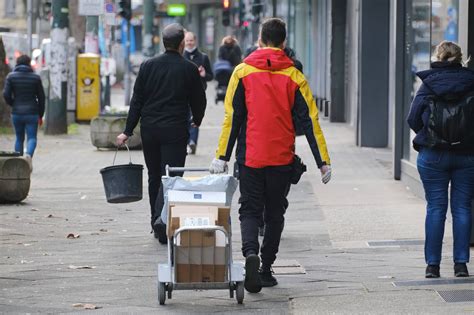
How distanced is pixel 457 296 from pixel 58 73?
60.0 feet

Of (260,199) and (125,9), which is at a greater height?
(125,9)

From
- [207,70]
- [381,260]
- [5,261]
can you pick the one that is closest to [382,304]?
[381,260]

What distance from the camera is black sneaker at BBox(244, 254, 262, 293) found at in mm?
8719

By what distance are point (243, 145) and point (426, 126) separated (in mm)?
1296

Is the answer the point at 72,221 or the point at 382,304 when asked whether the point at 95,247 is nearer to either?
the point at 72,221

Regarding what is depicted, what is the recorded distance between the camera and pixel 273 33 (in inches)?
360

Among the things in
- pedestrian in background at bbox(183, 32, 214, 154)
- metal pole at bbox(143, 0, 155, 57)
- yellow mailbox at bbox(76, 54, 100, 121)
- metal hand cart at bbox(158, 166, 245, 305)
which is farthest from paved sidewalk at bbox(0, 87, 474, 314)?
metal pole at bbox(143, 0, 155, 57)

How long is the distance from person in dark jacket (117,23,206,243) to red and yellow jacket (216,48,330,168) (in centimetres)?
225

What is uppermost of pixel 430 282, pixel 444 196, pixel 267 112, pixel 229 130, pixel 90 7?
pixel 90 7

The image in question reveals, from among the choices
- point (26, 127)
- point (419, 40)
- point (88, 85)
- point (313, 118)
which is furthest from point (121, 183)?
point (88, 85)

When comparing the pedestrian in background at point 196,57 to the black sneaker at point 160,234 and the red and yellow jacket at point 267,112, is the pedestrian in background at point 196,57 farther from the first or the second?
the red and yellow jacket at point 267,112

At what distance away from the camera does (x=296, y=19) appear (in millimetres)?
37531

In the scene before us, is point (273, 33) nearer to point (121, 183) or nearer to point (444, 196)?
point (444, 196)

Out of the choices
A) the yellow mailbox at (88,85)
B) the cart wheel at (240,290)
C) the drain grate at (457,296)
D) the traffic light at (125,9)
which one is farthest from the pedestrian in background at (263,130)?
the traffic light at (125,9)
